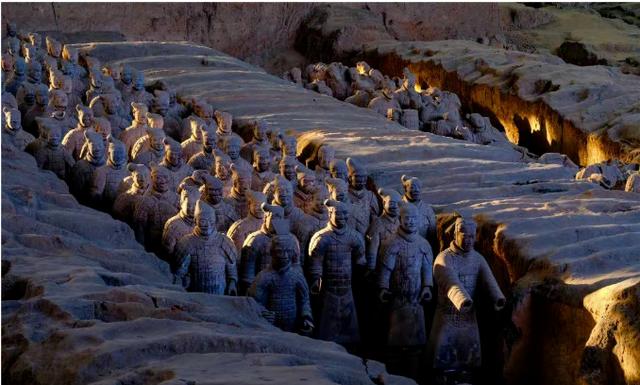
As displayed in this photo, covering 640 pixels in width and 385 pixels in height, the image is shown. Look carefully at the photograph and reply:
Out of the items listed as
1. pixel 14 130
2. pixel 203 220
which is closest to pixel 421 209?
pixel 203 220

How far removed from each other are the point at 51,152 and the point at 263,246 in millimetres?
2291

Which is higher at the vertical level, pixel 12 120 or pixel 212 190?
pixel 12 120

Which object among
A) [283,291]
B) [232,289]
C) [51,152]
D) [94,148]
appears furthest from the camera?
[51,152]

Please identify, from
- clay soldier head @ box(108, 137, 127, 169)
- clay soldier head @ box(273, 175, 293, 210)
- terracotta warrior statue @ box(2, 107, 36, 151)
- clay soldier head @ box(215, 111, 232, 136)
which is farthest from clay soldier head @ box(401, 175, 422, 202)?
terracotta warrior statue @ box(2, 107, 36, 151)

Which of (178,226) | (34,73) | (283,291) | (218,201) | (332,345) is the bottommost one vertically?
(283,291)

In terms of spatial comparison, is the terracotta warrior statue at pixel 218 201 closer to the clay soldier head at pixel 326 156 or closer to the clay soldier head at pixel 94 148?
the clay soldier head at pixel 94 148

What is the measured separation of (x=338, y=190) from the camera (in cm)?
658

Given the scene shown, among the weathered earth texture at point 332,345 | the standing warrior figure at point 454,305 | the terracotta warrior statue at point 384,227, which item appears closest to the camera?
the weathered earth texture at point 332,345

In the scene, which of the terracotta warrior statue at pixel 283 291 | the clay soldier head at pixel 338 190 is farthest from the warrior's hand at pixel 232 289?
the clay soldier head at pixel 338 190

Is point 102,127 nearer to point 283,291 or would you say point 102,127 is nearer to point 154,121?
point 154,121

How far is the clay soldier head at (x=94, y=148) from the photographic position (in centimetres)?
739

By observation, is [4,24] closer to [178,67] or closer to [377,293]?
[178,67]

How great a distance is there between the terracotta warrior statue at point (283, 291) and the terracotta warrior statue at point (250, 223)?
489 mm

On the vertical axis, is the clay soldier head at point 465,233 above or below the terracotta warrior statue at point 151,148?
below
